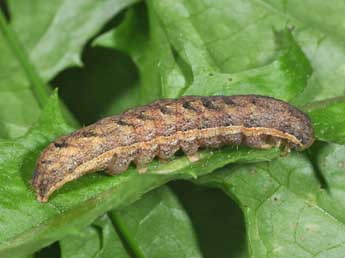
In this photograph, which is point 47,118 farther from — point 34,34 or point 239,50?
point 34,34

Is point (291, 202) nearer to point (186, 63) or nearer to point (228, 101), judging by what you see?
point (228, 101)

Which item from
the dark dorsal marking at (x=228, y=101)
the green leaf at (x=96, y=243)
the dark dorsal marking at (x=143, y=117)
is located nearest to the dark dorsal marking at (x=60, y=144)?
the dark dorsal marking at (x=143, y=117)

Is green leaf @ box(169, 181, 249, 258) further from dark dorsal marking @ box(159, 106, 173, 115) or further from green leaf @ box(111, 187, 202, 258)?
dark dorsal marking @ box(159, 106, 173, 115)

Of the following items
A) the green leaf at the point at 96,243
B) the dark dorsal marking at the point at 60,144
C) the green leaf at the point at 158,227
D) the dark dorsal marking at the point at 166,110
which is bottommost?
the green leaf at the point at 158,227

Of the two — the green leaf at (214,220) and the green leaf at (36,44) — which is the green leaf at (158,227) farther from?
the green leaf at (36,44)

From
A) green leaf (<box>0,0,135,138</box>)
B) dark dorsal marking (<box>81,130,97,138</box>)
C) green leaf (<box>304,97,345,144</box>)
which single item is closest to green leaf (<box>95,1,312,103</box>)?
green leaf (<box>304,97,345,144</box>)

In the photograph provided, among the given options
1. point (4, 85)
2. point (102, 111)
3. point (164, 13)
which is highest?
point (164, 13)

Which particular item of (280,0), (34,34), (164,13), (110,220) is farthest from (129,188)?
(34,34)
